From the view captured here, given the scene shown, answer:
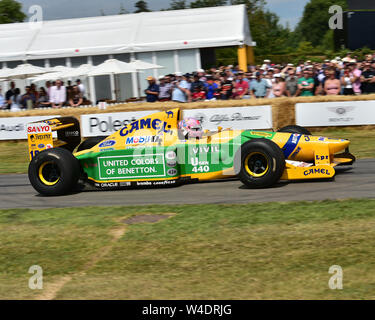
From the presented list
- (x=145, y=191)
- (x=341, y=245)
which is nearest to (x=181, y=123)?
(x=145, y=191)

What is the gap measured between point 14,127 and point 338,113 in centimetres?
949

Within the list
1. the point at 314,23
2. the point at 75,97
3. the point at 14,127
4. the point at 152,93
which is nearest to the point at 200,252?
the point at 152,93

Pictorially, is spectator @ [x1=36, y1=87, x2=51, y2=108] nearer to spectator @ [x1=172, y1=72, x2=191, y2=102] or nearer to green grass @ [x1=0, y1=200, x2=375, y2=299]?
spectator @ [x1=172, y1=72, x2=191, y2=102]

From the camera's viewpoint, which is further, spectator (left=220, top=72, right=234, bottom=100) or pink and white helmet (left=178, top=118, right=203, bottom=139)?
spectator (left=220, top=72, right=234, bottom=100)

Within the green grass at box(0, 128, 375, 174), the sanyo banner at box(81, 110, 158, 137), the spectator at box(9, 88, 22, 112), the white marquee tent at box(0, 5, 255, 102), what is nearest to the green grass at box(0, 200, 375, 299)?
the green grass at box(0, 128, 375, 174)

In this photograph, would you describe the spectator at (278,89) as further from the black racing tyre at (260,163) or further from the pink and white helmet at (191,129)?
the black racing tyre at (260,163)

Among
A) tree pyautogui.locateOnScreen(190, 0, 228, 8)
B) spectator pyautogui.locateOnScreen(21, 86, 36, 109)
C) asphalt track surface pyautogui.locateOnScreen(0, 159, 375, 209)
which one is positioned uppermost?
tree pyautogui.locateOnScreen(190, 0, 228, 8)

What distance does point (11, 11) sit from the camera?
72.9 m

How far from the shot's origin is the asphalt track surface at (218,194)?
8648mm

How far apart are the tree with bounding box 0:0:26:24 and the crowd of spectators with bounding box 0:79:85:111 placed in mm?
54538

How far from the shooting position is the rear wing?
10406mm

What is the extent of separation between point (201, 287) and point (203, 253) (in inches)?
37.4

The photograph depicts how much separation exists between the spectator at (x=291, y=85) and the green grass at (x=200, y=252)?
28.7 feet

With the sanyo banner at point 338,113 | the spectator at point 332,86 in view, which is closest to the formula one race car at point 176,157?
the sanyo banner at point 338,113
